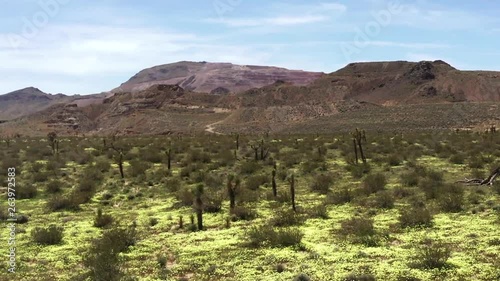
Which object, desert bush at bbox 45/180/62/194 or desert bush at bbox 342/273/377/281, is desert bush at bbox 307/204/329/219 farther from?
desert bush at bbox 45/180/62/194

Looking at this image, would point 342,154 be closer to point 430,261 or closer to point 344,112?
point 430,261

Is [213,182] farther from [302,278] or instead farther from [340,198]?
[302,278]

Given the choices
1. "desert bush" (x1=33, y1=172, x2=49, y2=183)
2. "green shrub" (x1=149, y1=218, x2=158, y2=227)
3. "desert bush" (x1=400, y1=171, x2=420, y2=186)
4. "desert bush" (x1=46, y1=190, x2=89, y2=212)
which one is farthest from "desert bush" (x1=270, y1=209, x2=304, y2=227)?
"desert bush" (x1=33, y1=172, x2=49, y2=183)

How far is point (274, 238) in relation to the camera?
13.6m

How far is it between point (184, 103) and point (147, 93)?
13.0 metres

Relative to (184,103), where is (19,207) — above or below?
below

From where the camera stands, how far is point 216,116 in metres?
110

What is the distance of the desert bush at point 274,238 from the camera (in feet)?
44.1

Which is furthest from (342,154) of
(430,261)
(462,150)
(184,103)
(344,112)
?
(184,103)

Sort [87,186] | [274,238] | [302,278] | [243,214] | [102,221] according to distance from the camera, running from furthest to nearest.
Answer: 1. [87,186]
2. [243,214]
3. [102,221]
4. [274,238]
5. [302,278]

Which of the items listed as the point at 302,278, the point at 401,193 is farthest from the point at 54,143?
the point at 302,278

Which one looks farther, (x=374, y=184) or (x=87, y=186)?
(x=87, y=186)

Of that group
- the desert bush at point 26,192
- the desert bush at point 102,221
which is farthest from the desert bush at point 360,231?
the desert bush at point 26,192

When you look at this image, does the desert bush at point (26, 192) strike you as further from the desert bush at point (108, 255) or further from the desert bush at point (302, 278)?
the desert bush at point (302, 278)
